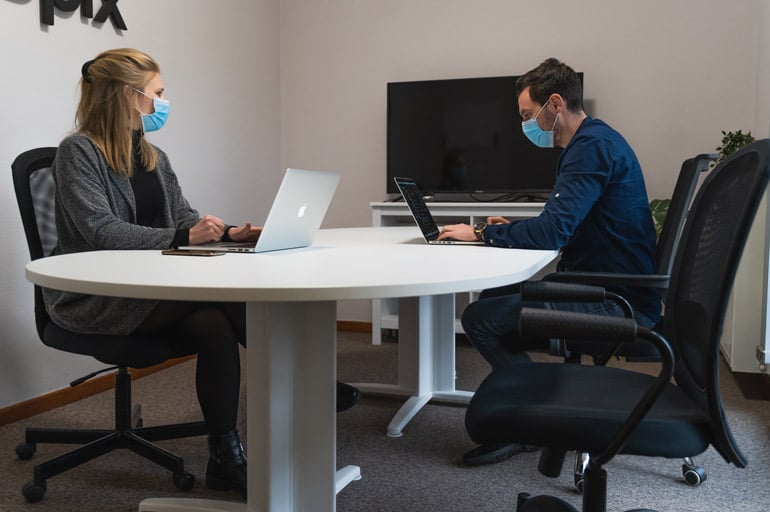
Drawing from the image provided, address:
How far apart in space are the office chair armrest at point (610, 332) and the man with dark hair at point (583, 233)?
0.84m

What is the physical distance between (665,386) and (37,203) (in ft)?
5.71

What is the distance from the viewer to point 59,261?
5.17 feet

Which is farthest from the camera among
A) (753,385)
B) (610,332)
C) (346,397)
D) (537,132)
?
(753,385)

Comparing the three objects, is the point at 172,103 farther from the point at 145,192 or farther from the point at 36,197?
the point at 36,197

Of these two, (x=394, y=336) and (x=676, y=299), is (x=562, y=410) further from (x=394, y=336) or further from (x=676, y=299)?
(x=394, y=336)

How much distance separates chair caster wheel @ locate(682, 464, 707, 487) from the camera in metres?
2.06

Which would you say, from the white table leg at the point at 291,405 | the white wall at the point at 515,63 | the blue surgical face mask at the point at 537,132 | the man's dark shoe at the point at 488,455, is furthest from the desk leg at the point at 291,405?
the white wall at the point at 515,63

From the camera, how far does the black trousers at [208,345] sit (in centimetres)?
185

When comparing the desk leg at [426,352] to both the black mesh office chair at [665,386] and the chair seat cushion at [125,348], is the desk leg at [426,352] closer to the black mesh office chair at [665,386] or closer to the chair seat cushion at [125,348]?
the chair seat cushion at [125,348]

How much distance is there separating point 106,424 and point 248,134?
2.11 metres

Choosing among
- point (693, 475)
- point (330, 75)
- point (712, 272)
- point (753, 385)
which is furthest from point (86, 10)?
point (753, 385)

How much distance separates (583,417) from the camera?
1.18 m

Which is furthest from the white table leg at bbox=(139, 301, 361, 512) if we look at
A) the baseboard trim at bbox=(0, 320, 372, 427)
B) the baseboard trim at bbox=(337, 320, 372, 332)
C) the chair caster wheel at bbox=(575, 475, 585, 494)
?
the baseboard trim at bbox=(337, 320, 372, 332)

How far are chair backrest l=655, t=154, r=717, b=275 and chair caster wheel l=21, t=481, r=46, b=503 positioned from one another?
1.84 meters
